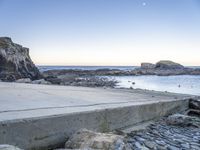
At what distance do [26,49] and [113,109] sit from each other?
27.4 m

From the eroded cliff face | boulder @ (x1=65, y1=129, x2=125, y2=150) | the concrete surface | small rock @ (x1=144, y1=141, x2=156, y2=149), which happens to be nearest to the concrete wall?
the concrete surface

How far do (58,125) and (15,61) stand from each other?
918 inches

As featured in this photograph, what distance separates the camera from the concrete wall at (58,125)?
2.79 meters

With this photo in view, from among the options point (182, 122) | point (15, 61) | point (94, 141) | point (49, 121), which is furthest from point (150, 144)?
point (15, 61)

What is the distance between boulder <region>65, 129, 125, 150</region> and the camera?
2822 mm

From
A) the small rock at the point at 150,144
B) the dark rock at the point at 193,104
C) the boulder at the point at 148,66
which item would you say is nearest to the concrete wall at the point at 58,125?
the small rock at the point at 150,144

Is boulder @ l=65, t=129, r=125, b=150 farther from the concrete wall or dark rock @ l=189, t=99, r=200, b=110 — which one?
dark rock @ l=189, t=99, r=200, b=110

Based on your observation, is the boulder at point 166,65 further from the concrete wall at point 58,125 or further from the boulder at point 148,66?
the concrete wall at point 58,125

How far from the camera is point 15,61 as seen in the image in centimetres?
2534

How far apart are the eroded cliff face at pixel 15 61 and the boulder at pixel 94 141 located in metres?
20.5

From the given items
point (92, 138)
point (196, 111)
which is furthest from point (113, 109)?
point (196, 111)

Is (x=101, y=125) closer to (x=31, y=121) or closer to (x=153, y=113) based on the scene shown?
(x=31, y=121)

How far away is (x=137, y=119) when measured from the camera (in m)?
4.81

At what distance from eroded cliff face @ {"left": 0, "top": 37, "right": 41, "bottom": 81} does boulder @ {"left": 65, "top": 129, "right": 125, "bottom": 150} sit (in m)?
20.5
